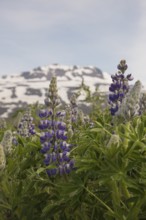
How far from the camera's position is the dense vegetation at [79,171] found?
2580 millimetres

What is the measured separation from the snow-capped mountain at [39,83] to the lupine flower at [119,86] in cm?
7528

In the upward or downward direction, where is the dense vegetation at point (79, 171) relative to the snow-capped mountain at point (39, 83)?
upward

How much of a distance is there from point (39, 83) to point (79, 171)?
397ft

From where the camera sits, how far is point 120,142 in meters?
2.71

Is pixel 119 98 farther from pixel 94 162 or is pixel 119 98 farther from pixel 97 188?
pixel 94 162

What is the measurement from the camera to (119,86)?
4082 mm

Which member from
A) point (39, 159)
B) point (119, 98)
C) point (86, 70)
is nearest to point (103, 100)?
point (119, 98)

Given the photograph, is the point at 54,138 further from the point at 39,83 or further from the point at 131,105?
the point at 39,83

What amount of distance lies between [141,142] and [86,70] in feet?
501

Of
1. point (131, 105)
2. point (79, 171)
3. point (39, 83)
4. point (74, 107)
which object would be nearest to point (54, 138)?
point (79, 171)

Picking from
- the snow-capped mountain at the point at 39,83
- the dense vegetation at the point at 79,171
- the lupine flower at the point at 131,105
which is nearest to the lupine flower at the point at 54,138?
the dense vegetation at the point at 79,171

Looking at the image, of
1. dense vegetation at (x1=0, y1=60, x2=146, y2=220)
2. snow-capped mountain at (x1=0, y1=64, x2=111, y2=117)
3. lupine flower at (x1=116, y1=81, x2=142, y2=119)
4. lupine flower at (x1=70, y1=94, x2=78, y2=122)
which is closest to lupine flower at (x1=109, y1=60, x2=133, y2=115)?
dense vegetation at (x1=0, y1=60, x2=146, y2=220)

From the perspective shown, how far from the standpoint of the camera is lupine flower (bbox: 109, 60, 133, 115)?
4.02m

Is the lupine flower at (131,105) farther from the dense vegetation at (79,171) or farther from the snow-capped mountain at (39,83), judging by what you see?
the snow-capped mountain at (39,83)
